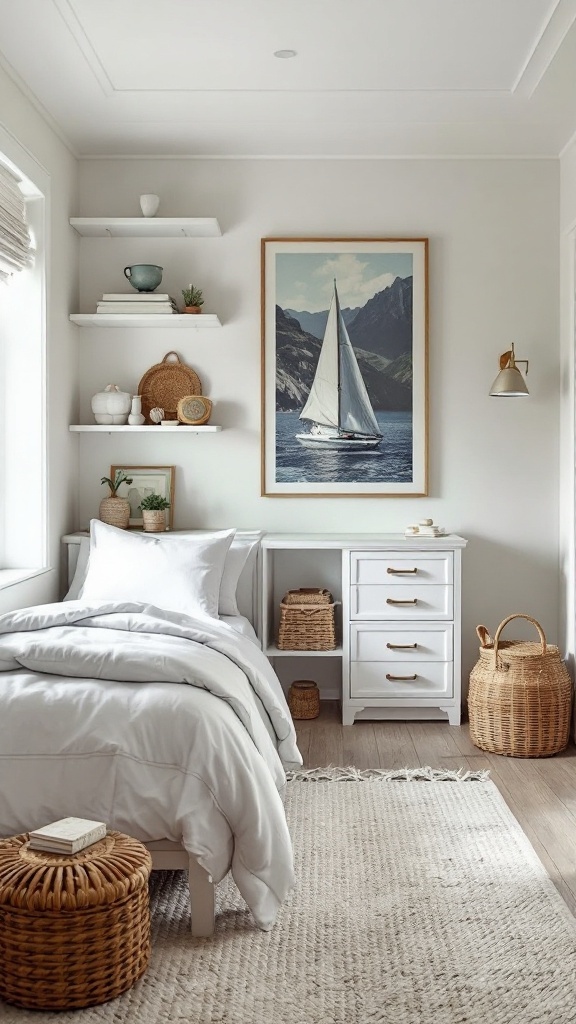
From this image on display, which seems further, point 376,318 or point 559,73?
point 376,318

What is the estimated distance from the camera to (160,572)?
3797 millimetres

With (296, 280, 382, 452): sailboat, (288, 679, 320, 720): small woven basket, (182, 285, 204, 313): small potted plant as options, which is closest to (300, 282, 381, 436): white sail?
(296, 280, 382, 452): sailboat

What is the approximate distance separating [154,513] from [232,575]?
1.99 ft

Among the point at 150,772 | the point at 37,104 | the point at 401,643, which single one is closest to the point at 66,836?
the point at 150,772

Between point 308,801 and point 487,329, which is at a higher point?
point 487,329

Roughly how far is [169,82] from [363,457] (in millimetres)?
1872

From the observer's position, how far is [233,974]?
2207 mm

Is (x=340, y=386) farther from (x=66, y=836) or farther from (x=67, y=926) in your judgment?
(x=67, y=926)

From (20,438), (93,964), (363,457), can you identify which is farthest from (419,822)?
(20,438)

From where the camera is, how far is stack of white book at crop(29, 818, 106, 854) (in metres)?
2.12

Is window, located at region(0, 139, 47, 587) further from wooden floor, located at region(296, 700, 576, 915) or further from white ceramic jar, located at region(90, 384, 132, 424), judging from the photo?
wooden floor, located at region(296, 700, 576, 915)

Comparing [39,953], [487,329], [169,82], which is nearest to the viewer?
[39,953]

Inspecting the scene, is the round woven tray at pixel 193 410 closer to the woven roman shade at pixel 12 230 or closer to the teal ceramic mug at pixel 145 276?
the teal ceramic mug at pixel 145 276

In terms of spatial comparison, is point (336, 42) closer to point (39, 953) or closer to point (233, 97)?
point (233, 97)
